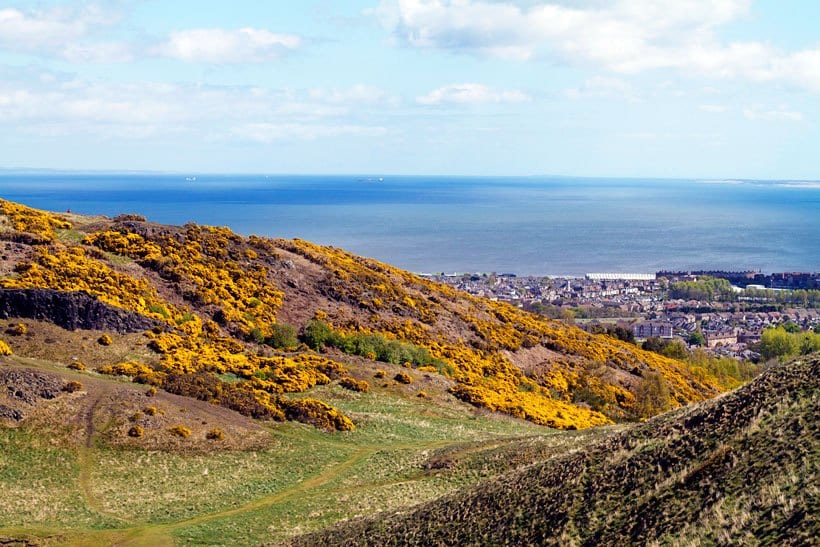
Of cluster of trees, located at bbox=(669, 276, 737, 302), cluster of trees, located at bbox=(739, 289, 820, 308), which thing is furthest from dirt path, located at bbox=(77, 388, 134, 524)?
cluster of trees, located at bbox=(739, 289, 820, 308)

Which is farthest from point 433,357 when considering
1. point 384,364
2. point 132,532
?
point 132,532

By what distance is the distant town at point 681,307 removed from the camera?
145750 millimetres

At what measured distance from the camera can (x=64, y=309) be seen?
149ft

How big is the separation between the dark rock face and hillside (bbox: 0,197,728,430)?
8 centimetres

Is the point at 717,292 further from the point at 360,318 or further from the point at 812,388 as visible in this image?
the point at 812,388

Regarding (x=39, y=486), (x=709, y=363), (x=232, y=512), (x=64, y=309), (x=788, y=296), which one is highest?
(x=64, y=309)

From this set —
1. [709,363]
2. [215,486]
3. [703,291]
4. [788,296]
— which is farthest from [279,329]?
[788,296]

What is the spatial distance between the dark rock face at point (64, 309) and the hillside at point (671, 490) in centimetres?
2629

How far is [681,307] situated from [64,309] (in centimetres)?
15996

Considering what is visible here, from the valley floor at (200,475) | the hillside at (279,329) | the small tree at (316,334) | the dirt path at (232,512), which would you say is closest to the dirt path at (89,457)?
the valley floor at (200,475)

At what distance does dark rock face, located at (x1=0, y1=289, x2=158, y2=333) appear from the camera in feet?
146

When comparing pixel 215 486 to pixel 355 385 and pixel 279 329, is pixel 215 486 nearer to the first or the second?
pixel 355 385

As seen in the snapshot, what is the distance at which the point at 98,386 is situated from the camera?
37.5 meters

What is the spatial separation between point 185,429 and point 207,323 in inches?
682
